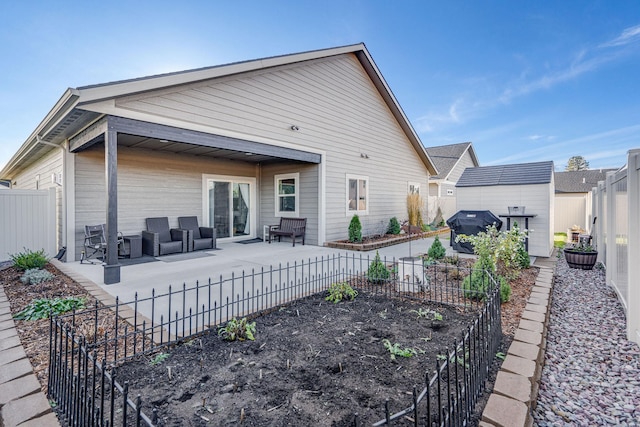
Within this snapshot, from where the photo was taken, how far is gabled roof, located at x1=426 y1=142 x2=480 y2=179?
67.2ft

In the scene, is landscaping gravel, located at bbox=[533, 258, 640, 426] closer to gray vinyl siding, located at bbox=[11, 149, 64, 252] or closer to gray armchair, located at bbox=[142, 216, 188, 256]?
gray armchair, located at bbox=[142, 216, 188, 256]

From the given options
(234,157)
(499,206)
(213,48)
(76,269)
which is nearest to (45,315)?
(76,269)

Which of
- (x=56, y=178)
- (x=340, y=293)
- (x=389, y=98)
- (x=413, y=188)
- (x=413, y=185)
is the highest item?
(x=389, y=98)

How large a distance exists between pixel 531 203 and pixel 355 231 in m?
4.87

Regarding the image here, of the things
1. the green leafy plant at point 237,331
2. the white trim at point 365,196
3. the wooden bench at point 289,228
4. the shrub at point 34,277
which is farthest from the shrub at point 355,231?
the shrub at point 34,277

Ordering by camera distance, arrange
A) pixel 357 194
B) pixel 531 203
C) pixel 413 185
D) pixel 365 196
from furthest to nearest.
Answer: pixel 413 185, pixel 365 196, pixel 357 194, pixel 531 203

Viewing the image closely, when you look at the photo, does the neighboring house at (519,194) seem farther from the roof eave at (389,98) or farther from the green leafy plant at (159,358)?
the green leafy plant at (159,358)

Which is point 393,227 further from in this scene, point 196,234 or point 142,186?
point 142,186

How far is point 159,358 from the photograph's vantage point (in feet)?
8.59

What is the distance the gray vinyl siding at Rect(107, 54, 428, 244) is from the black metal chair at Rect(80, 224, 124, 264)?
334cm

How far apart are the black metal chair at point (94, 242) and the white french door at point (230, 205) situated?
9.39 ft

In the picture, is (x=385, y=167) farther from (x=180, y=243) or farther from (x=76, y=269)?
(x=76, y=269)

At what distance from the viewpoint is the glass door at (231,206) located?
998 centimetres

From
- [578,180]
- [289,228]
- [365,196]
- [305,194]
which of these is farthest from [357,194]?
[578,180]
